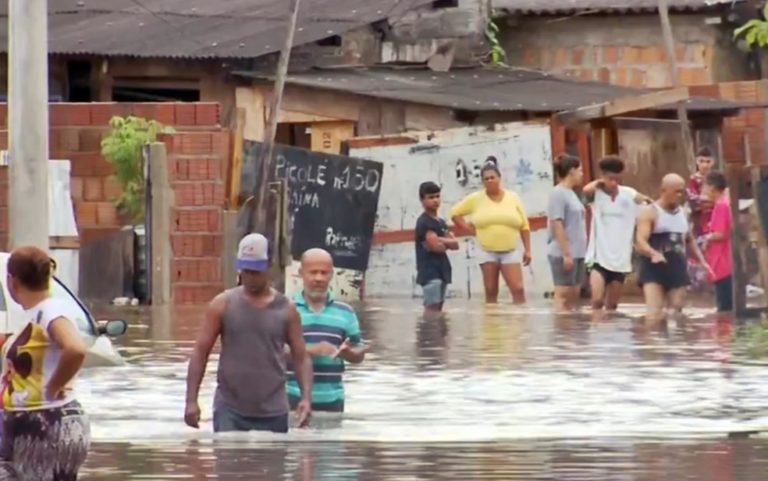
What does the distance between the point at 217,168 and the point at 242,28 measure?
5.65m

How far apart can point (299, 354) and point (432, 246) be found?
38.7ft

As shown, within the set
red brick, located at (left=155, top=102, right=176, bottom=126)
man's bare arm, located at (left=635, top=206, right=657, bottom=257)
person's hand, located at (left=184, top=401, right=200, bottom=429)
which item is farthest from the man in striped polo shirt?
red brick, located at (left=155, top=102, right=176, bottom=126)

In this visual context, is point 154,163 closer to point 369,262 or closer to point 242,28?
point 369,262

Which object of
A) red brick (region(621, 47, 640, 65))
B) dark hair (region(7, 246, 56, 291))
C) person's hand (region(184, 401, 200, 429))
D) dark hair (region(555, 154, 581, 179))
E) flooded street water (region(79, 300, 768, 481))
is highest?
red brick (region(621, 47, 640, 65))

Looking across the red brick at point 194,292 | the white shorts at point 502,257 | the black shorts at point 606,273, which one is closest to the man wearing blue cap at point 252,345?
the black shorts at point 606,273

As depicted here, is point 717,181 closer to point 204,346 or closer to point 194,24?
point 194,24

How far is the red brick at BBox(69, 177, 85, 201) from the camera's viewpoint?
2755cm

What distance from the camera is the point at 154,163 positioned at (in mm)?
26609

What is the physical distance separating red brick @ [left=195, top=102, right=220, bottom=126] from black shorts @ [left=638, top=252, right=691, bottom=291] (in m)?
6.66

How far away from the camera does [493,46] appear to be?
35031 mm

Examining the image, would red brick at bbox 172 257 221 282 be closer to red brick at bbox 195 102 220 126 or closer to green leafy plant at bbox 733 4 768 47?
red brick at bbox 195 102 220 126

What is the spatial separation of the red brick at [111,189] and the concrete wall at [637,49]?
10.7 meters

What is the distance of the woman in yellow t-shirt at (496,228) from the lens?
80.1 feet

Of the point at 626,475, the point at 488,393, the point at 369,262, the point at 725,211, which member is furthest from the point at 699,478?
the point at 369,262
